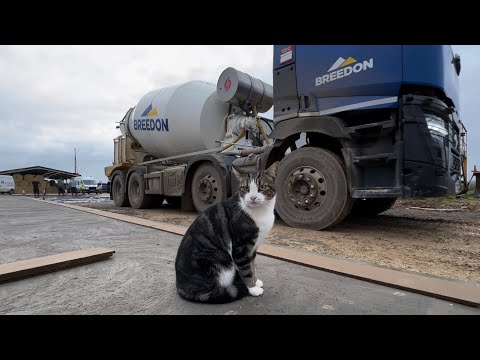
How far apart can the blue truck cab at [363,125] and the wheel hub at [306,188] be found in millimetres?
15

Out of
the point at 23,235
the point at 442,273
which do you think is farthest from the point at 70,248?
the point at 442,273

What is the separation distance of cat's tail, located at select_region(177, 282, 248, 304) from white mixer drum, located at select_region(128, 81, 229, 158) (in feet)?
A: 17.8

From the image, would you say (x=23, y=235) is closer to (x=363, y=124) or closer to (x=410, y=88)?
(x=363, y=124)

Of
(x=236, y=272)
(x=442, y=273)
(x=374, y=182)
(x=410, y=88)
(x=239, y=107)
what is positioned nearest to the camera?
(x=236, y=272)

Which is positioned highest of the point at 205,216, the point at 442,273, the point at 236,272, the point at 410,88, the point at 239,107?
the point at 239,107

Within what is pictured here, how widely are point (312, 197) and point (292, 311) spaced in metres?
2.84

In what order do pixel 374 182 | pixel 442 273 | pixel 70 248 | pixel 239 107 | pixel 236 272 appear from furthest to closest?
pixel 239 107 < pixel 374 182 < pixel 70 248 < pixel 442 273 < pixel 236 272

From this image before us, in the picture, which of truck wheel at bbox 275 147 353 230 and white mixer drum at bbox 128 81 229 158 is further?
white mixer drum at bbox 128 81 229 158

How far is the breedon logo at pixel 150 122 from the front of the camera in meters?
7.50

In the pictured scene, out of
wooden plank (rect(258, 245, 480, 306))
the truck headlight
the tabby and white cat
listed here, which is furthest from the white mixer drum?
the tabby and white cat

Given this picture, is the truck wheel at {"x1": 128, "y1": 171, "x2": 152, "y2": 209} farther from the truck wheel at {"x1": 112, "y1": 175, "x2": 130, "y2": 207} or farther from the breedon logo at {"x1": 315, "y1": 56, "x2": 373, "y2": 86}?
the breedon logo at {"x1": 315, "y1": 56, "x2": 373, "y2": 86}

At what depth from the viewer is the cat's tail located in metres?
1.61

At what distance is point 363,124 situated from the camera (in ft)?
13.0

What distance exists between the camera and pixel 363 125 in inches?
150
